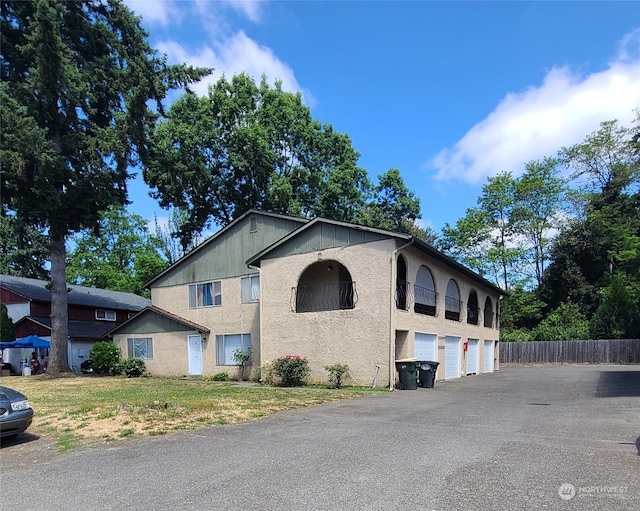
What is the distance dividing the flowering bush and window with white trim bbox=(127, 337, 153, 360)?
9.90 meters

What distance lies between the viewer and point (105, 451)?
23.9 feet

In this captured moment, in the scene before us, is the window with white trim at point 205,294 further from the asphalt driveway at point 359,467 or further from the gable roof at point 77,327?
the asphalt driveway at point 359,467

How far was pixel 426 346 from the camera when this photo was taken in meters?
18.5

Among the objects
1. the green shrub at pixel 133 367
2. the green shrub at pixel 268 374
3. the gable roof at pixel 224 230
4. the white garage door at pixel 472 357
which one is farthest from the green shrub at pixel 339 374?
the green shrub at pixel 133 367

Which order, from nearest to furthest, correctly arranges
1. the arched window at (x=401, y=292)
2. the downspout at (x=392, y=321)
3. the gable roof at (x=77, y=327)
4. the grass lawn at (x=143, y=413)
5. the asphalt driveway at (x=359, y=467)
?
the asphalt driveway at (x=359, y=467) < the grass lawn at (x=143, y=413) < the downspout at (x=392, y=321) < the arched window at (x=401, y=292) < the gable roof at (x=77, y=327)

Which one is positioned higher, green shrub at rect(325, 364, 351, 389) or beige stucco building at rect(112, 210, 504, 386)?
beige stucco building at rect(112, 210, 504, 386)

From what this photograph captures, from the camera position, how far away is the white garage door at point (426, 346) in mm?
17741

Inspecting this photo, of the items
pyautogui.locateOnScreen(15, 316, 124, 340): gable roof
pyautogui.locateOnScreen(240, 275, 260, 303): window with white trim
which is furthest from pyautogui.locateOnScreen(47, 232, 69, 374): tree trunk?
pyautogui.locateOnScreen(240, 275, 260, 303): window with white trim

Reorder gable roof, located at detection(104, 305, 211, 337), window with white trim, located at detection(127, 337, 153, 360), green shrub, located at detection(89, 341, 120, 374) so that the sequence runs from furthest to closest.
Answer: green shrub, located at detection(89, 341, 120, 374) < window with white trim, located at detection(127, 337, 153, 360) < gable roof, located at detection(104, 305, 211, 337)

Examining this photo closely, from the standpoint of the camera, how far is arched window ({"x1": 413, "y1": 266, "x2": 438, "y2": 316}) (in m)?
18.5

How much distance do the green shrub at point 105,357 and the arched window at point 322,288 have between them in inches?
471

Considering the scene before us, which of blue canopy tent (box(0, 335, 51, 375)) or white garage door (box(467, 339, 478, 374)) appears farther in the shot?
blue canopy tent (box(0, 335, 51, 375))

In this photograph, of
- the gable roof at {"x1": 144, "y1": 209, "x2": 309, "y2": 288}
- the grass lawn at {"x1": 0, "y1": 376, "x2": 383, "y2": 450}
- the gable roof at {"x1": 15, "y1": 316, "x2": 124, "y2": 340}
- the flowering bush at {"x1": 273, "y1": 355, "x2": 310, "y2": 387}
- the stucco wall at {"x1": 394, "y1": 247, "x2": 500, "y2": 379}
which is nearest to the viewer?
the grass lawn at {"x1": 0, "y1": 376, "x2": 383, "y2": 450}

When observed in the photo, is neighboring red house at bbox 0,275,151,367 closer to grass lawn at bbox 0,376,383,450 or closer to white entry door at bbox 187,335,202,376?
white entry door at bbox 187,335,202,376
